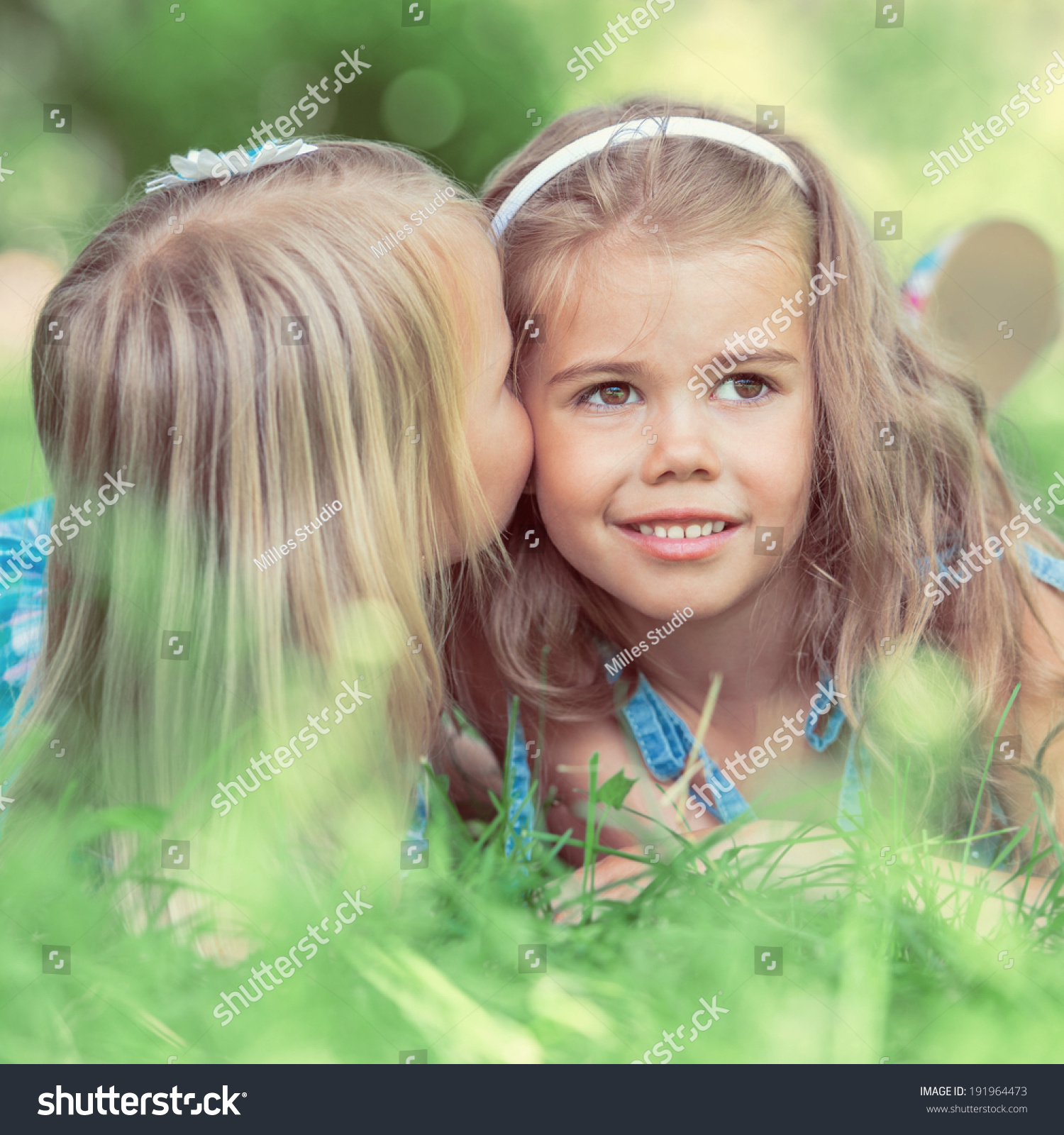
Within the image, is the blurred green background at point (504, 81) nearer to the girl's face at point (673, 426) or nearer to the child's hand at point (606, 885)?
the girl's face at point (673, 426)

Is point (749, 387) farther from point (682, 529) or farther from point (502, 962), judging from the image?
point (502, 962)

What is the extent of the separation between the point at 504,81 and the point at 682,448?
11.2ft

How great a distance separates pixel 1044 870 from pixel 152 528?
129cm

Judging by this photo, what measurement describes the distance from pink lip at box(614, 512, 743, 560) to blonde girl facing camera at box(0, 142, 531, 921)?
0.24 metres

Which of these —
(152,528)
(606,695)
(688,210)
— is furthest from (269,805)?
(688,210)

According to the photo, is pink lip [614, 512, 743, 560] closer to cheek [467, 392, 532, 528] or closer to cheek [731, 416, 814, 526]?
cheek [731, 416, 814, 526]

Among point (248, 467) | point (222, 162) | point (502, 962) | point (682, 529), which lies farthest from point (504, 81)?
point (502, 962)

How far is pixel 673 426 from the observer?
1.49 m

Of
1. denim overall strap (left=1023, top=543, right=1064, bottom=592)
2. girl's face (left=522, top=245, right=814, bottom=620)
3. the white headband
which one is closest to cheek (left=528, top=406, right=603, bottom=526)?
girl's face (left=522, top=245, right=814, bottom=620)

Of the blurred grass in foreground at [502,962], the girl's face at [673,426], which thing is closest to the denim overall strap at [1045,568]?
the girl's face at [673,426]

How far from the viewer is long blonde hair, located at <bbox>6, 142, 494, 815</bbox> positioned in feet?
4.47

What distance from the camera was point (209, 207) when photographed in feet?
4.79

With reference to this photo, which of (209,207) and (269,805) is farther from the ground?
(209,207)
